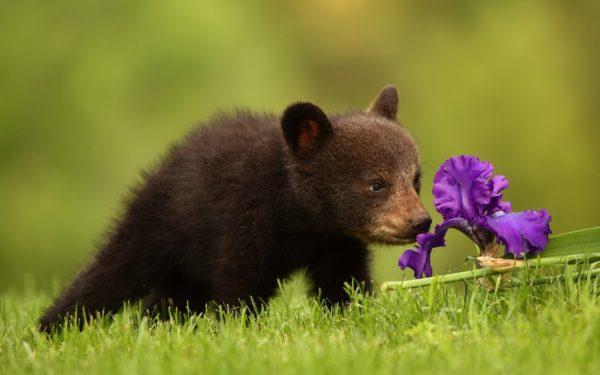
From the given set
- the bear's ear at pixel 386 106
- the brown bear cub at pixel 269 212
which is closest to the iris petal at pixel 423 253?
the brown bear cub at pixel 269 212

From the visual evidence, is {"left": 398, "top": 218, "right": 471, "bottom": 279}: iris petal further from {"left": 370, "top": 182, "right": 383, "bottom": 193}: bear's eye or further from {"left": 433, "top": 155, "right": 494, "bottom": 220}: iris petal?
{"left": 370, "top": 182, "right": 383, "bottom": 193}: bear's eye

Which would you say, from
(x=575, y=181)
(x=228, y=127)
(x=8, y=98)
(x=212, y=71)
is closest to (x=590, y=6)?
(x=575, y=181)

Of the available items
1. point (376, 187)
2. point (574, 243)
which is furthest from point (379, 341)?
point (376, 187)

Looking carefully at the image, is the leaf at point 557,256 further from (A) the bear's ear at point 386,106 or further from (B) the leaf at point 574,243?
(A) the bear's ear at point 386,106

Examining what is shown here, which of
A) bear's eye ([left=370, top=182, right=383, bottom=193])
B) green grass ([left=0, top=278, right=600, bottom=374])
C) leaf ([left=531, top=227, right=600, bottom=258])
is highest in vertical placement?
bear's eye ([left=370, top=182, right=383, bottom=193])

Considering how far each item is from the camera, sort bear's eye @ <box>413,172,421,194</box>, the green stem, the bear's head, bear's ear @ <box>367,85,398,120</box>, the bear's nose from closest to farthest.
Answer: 1. the green stem
2. the bear's nose
3. the bear's head
4. bear's eye @ <box>413,172,421,194</box>
5. bear's ear @ <box>367,85,398,120</box>

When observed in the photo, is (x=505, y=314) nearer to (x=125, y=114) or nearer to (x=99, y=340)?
(x=99, y=340)

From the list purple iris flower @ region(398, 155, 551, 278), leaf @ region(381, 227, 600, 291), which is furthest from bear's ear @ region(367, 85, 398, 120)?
leaf @ region(381, 227, 600, 291)
